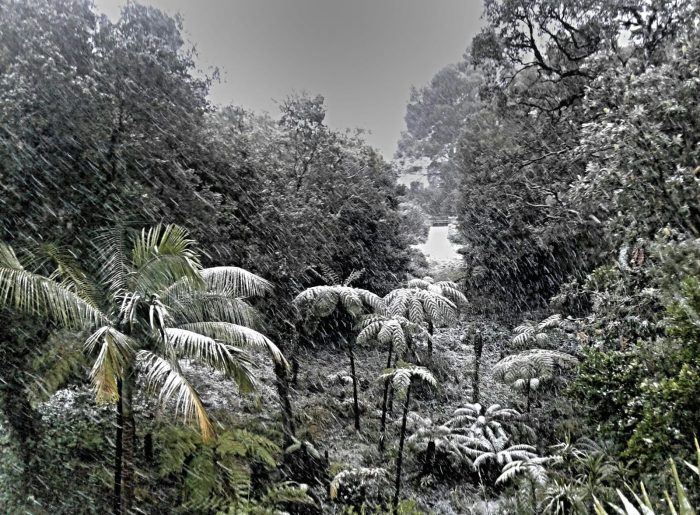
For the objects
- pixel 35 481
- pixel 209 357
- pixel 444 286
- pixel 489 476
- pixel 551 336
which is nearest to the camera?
pixel 209 357

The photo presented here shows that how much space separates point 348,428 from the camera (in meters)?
10.4

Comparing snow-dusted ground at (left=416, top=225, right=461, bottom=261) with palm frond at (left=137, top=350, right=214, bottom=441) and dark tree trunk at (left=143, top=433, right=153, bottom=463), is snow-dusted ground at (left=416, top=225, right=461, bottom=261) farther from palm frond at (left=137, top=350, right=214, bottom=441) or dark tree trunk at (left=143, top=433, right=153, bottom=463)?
palm frond at (left=137, top=350, right=214, bottom=441)

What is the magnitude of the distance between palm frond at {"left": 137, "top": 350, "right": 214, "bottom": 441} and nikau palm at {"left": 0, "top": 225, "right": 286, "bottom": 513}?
0.4 inches

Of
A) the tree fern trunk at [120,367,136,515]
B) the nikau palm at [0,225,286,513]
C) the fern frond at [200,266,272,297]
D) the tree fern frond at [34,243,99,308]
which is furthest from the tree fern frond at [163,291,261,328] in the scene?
the tree fern trunk at [120,367,136,515]

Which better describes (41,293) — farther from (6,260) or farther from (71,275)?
(71,275)

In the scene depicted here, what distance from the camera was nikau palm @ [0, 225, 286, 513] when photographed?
4.67m

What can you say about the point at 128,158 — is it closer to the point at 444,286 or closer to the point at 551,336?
the point at 444,286

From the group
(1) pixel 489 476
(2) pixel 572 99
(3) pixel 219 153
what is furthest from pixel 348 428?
(2) pixel 572 99

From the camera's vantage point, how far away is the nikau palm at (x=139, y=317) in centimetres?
467

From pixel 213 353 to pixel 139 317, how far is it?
118cm

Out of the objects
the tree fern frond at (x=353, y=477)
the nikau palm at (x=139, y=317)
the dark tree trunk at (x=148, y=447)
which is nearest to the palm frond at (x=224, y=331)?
the nikau palm at (x=139, y=317)

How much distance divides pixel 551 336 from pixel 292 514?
10.3m

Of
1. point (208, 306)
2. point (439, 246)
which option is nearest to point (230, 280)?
point (208, 306)

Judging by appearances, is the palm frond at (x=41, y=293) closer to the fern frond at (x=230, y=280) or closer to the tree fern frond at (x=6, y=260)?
the tree fern frond at (x=6, y=260)
